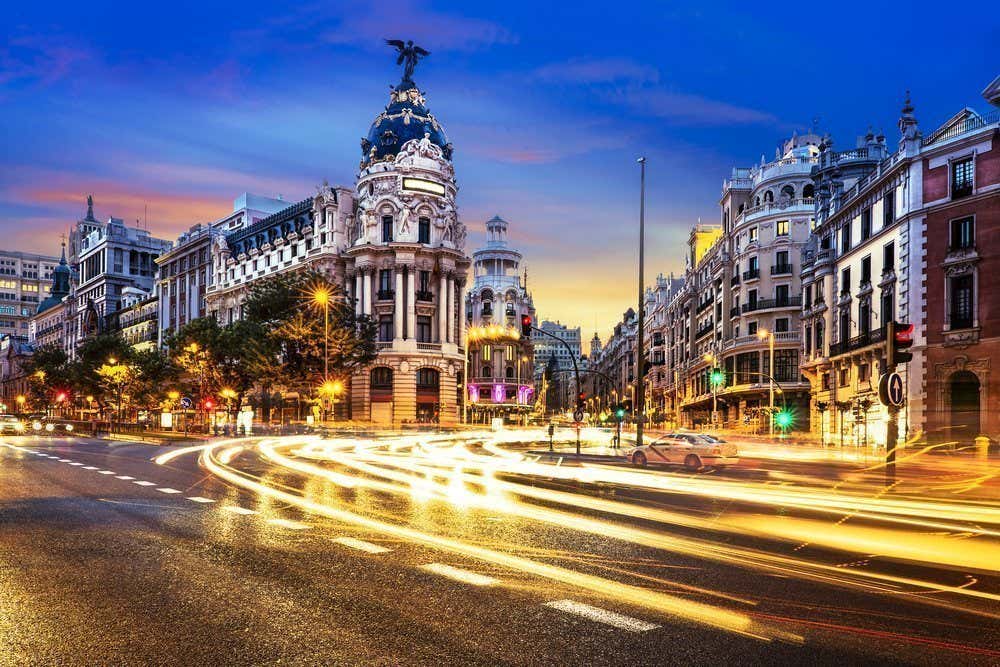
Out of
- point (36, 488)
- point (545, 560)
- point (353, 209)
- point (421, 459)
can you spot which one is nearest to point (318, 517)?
point (545, 560)

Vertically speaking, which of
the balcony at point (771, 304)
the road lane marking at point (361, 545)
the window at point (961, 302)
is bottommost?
the road lane marking at point (361, 545)

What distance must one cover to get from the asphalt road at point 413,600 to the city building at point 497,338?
90916mm

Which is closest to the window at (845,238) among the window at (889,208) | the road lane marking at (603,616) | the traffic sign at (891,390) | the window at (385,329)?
the window at (889,208)

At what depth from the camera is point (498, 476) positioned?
21.8 m

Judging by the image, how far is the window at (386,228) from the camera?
75500 mm

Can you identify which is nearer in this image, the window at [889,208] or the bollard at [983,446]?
the bollard at [983,446]

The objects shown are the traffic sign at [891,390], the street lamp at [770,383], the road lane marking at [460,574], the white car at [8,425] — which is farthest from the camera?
the white car at [8,425]

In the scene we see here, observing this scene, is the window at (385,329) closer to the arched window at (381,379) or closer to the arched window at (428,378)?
the arched window at (381,379)

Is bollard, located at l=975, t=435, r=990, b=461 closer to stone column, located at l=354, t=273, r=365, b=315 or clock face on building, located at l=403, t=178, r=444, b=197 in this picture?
clock face on building, located at l=403, t=178, r=444, b=197

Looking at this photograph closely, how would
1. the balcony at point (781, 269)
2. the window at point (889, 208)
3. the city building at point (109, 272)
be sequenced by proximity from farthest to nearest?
1. the city building at point (109, 272)
2. the balcony at point (781, 269)
3. the window at point (889, 208)

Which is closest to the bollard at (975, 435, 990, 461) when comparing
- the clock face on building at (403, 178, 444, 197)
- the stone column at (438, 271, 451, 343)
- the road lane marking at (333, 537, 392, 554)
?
the road lane marking at (333, 537, 392, 554)

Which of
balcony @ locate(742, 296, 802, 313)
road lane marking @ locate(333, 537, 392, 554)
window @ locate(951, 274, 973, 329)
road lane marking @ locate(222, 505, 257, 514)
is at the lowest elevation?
road lane marking @ locate(222, 505, 257, 514)

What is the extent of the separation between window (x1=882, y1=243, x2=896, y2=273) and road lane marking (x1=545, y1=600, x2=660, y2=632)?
42.2m

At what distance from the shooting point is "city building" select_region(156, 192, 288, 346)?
102375mm
